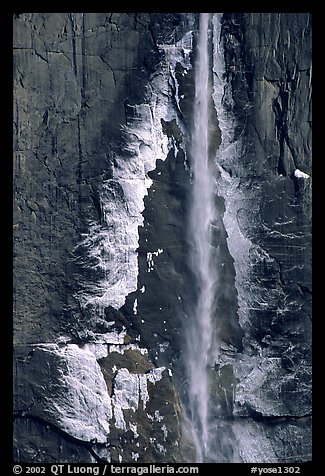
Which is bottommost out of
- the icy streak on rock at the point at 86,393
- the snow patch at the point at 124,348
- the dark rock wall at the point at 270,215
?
the icy streak on rock at the point at 86,393

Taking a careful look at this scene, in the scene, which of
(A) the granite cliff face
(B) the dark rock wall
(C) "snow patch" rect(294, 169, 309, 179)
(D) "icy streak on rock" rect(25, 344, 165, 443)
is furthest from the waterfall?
(C) "snow patch" rect(294, 169, 309, 179)

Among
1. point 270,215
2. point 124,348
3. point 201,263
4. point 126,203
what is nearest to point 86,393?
point 124,348

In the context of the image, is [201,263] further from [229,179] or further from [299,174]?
[299,174]

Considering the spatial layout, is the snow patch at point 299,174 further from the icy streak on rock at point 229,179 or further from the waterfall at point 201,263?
the waterfall at point 201,263

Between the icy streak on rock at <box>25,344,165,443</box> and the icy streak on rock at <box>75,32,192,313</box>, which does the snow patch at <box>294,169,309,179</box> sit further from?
the icy streak on rock at <box>25,344,165,443</box>

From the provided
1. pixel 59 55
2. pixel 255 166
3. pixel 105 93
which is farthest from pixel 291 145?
pixel 59 55

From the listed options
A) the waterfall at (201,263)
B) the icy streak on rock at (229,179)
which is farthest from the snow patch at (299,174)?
the waterfall at (201,263)
